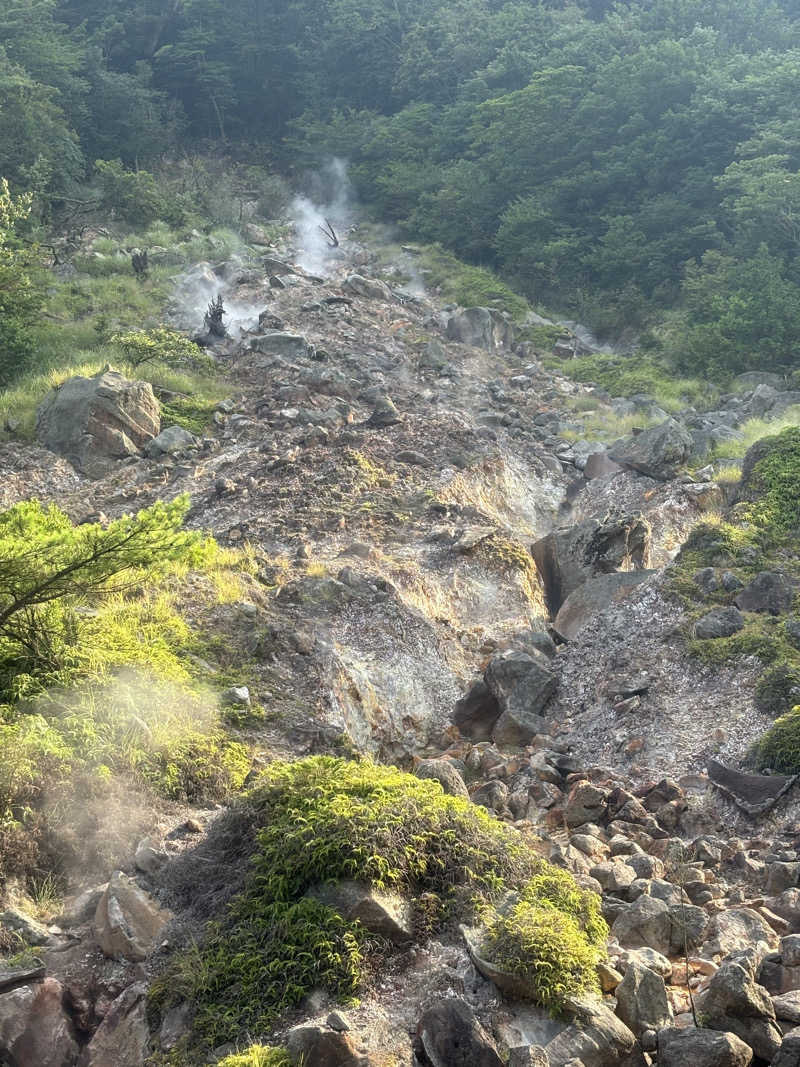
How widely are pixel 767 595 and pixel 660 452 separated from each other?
4378 millimetres

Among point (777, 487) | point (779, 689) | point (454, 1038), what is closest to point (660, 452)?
point (777, 487)

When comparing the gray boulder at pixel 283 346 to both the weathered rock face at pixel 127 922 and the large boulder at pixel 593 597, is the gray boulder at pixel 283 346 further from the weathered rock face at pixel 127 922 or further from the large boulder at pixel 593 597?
the weathered rock face at pixel 127 922

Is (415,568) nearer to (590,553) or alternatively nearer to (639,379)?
(590,553)

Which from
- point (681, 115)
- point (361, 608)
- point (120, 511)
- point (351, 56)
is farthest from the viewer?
point (351, 56)

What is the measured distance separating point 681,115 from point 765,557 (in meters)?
16.7

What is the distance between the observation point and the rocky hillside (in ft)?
12.3

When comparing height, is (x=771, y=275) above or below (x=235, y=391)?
above

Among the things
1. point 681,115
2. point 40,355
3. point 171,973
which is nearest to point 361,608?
point 171,973

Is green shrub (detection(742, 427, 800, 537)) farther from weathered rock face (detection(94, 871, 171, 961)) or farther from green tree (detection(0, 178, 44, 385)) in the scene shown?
green tree (detection(0, 178, 44, 385))

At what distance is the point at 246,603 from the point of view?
8344 mm

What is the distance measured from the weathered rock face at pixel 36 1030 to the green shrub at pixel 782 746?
4707mm

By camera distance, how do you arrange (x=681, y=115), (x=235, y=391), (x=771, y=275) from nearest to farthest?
(x=235, y=391)
(x=771, y=275)
(x=681, y=115)

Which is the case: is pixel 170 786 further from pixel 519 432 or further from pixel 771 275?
pixel 771 275

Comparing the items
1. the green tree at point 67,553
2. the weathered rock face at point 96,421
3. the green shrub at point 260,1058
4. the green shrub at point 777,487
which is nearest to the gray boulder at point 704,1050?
the green shrub at point 260,1058
